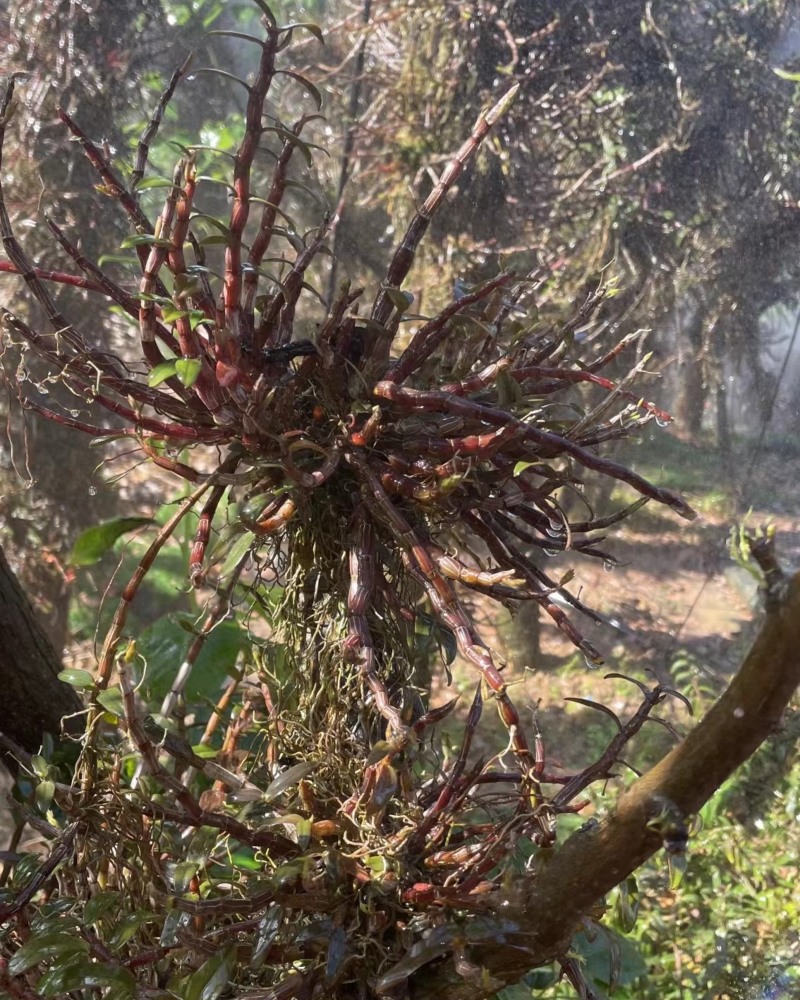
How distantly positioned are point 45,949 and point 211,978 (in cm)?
10

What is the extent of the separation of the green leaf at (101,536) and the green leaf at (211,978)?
299 mm

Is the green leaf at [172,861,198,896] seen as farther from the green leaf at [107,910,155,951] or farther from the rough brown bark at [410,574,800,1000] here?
the rough brown bark at [410,574,800,1000]

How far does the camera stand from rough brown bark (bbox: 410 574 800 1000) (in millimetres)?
268

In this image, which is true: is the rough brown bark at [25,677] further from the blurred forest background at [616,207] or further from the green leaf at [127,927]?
the blurred forest background at [616,207]

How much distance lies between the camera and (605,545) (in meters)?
1.41

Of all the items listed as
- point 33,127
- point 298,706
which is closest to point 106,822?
point 298,706

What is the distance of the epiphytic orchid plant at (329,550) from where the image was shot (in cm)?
41

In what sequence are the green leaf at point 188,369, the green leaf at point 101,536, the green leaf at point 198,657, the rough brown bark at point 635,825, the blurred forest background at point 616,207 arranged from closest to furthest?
the rough brown bark at point 635,825 < the green leaf at point 188,369 < the green leaf at point 101,536 < the green leaf at point 198,657 < the blurred forest background at point 616,207

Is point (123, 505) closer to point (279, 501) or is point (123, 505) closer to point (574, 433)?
point (279, 501)

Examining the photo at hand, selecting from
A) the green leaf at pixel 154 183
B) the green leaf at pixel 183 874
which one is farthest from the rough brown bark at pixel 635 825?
the green leaf at pixel 154 183

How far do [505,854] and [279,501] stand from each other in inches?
9.9

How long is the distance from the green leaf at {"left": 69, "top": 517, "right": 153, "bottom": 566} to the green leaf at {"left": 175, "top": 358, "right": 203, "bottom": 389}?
0.69 ft

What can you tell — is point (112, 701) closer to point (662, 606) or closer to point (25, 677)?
point (25, 677)

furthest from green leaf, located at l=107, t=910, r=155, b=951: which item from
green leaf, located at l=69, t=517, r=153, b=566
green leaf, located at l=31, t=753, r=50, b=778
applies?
green leaf, located at l=69, t=517, r=153, b=566
